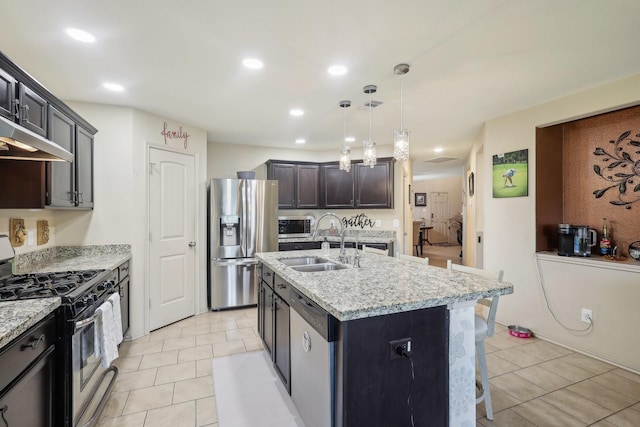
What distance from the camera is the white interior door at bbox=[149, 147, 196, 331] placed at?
3.45 meters

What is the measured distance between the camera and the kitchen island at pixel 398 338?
1.29 m

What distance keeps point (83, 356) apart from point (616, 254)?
425cm

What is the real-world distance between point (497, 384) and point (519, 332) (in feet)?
3.76

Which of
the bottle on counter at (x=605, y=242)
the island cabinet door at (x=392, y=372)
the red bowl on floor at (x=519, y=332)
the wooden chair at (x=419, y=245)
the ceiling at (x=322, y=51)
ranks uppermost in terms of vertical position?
the ceiling at (x=322, y=51)

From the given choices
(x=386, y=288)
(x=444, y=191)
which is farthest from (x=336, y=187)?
(x=444, y=191)

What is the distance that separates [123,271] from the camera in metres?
2.90

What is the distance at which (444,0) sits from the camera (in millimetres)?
1591

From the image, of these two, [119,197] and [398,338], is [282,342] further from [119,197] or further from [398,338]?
[119,197]

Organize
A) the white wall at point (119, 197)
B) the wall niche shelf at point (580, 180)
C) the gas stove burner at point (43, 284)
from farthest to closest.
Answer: the white wall at point (119, 197)
the wall niche shelf at point (580, 180)
the gas stove burner at point (43, 284)

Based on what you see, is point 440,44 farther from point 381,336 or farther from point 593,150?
point 593,150

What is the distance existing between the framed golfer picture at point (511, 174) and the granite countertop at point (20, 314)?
393cm

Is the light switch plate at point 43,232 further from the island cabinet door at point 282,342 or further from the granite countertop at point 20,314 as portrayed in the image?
the island cabinet door at point 282,342

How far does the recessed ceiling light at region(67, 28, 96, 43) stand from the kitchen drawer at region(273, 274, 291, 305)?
77.0 inches

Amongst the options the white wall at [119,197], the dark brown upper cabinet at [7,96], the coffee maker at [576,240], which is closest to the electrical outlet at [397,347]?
the dark brown upper cabinet at [7,96]
